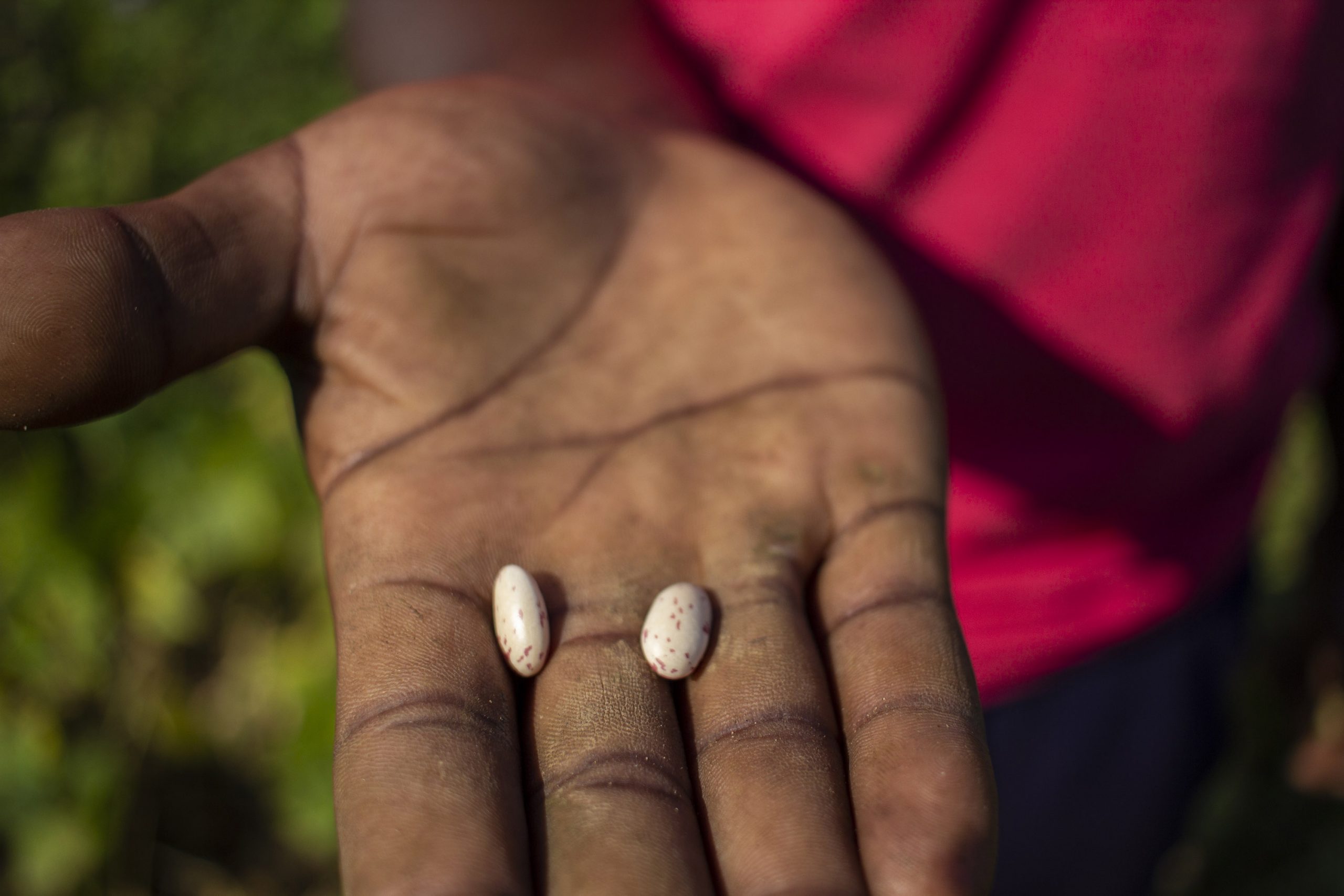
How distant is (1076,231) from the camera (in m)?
2.44

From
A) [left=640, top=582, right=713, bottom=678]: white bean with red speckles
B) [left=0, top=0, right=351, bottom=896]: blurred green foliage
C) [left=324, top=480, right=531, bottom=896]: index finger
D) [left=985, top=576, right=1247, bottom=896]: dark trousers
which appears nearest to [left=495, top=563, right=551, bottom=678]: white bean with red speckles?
[left=324, top=480, right=531, bottom=896]: index finger

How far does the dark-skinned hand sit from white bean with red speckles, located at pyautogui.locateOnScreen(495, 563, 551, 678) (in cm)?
3

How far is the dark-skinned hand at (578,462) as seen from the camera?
1.54 m

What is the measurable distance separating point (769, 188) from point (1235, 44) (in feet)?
3.29

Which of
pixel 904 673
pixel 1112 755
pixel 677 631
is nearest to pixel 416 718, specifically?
pixel 677 631

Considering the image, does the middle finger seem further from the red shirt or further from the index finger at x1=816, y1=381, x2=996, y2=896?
the red shirt

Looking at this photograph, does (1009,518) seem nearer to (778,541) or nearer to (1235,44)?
(778,541)

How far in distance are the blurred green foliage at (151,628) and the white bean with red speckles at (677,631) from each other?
2.09 metres

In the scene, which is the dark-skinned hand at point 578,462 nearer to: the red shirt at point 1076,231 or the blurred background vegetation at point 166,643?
the red shirt at point 1076,231

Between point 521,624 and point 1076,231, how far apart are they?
158cm

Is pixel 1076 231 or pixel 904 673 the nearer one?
pixel 904 673

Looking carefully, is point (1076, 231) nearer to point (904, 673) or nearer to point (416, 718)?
point (904, 673)

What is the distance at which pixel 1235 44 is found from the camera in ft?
7.20

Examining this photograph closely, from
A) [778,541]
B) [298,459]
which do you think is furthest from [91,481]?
[778,541]
